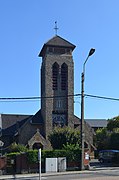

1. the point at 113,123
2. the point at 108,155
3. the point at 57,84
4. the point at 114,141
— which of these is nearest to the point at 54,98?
the point at 57,84

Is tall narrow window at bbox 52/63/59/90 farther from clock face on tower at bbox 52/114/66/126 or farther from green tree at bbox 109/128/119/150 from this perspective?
green tree at bbox 109/128/119/150

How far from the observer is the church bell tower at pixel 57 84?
64.2 metres

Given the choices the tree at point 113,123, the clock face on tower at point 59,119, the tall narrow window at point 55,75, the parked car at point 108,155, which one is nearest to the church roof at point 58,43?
the tall narrow window at point 55,75

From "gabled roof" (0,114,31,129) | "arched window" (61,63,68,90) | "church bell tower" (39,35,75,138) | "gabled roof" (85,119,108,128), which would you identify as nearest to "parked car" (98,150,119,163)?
"church bell tower" (39,35,75,138)

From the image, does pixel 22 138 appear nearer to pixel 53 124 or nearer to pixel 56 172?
pixel 53 124

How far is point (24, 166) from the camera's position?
106 feet

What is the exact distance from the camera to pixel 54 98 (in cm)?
6512

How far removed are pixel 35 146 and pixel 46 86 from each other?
10.4 metres

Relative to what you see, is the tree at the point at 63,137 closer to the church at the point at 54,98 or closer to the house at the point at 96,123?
the church at the point at 54,98

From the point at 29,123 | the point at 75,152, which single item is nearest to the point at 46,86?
the point at 29,123

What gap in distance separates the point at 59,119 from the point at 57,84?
6.12 meters

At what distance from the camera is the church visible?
6359 cm

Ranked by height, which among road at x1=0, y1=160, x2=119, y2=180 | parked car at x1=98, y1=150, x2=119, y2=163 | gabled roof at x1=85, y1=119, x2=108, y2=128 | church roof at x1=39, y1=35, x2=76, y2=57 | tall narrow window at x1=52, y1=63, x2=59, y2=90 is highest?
church roof at x1=39, y1=35, x2=76, y2=57

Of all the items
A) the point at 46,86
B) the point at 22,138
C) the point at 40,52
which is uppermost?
the point at 40,52
